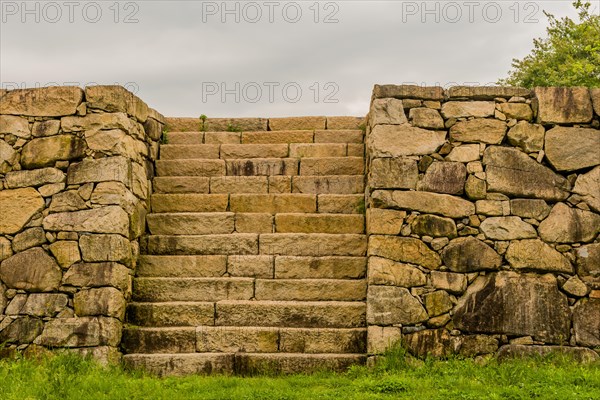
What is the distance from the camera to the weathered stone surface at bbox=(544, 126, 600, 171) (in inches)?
313

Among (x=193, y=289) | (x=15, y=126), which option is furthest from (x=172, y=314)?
(x=15, y=126)

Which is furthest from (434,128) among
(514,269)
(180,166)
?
(180,166)

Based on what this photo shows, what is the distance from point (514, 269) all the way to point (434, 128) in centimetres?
175

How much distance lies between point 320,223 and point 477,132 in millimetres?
2200

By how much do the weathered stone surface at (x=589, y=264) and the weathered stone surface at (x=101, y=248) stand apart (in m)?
4.92

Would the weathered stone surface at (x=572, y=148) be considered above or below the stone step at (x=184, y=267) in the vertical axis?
above

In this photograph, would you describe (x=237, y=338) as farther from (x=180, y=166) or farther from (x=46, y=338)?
(x=180, y=166)

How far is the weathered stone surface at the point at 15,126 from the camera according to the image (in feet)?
26.8

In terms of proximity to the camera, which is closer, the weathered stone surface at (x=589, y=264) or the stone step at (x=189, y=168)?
the weathered stone surface at (x=589, y=264)

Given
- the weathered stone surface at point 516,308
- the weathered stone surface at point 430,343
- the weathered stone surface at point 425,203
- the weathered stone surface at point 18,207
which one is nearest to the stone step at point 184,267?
the weathered stone surface at point 18,207

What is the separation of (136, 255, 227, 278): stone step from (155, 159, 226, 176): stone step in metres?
1.60

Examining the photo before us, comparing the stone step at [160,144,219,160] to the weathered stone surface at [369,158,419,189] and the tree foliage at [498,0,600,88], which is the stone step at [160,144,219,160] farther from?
the tree foliage at [498,0,600,88]

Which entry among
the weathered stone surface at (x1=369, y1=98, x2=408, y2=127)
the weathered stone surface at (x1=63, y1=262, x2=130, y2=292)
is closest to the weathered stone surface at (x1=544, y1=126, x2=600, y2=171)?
the weathered stone surface at (x1=369, y1=98, x2=408, y2=127)

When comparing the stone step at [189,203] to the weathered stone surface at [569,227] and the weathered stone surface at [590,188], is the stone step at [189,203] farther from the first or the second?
the weathered stone surface at [590,188]
